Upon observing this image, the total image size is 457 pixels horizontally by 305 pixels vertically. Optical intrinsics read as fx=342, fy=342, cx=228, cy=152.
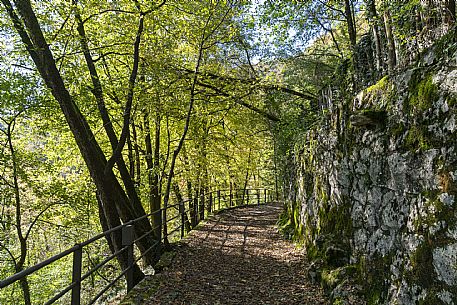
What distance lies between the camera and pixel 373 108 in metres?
4.19

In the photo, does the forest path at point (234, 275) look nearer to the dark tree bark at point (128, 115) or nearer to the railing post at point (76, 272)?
the dark tree bark at point (128, 115)

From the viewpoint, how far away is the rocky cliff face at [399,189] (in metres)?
2.70

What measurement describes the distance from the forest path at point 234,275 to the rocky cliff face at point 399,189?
Result: 27.9 inches

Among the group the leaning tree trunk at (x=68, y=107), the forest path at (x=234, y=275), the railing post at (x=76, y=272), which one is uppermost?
the leaning tree trunk at (x=68, y=107)

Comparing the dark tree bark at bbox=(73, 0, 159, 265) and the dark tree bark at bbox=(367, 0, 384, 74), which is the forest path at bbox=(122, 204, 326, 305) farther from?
the dark tree bark at bbox=(367, 0, 384, 74)

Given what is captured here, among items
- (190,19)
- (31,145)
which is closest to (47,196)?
(31,145)

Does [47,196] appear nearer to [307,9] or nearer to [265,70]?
[265,70]

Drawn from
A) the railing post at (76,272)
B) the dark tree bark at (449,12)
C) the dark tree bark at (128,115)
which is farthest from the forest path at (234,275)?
the dark tree bark at (449,12)

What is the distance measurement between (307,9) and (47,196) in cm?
917

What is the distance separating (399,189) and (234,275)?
393 cm

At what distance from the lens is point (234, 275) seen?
6438 millimetres

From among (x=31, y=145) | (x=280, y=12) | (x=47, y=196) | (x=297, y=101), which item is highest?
(x=280, y=12)

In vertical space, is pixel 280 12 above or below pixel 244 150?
above

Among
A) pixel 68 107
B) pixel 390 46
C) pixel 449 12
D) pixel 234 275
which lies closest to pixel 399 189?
pixel 449 12
